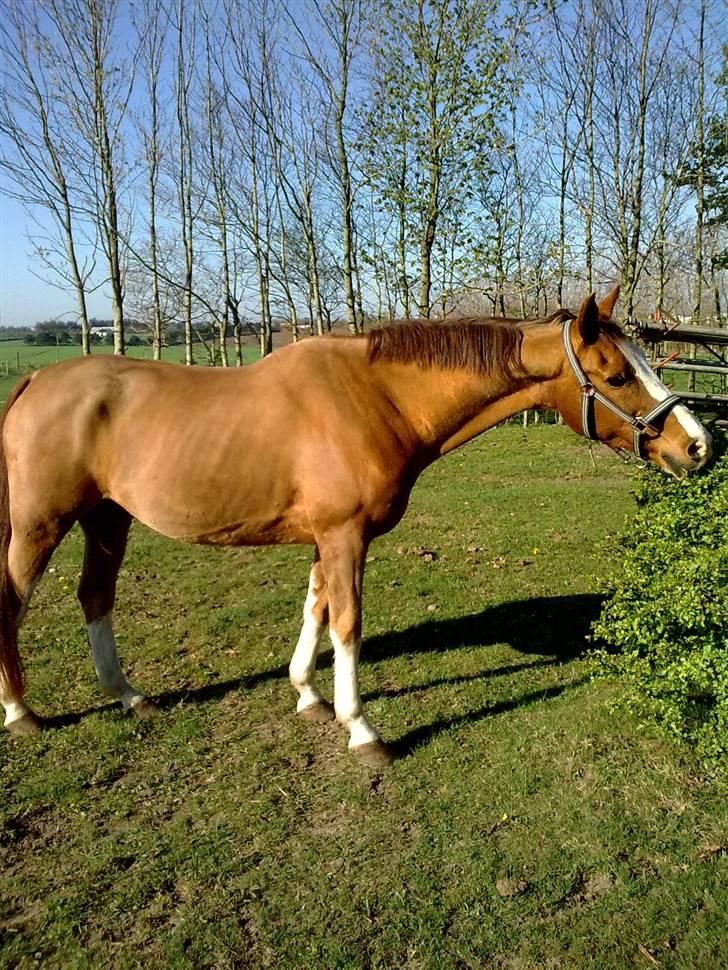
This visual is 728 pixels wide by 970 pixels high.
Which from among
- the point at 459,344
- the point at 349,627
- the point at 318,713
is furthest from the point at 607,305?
the point at 318,713

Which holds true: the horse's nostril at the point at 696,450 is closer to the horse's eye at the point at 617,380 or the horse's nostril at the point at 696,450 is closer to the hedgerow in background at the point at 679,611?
the hedgerow in background at the point at 679,611

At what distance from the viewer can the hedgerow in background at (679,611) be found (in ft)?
10.1

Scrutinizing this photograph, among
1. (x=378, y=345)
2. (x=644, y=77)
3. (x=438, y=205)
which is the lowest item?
(x=378, y=345)

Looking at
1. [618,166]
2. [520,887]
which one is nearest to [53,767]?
[520,887]

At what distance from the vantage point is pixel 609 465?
505 inches

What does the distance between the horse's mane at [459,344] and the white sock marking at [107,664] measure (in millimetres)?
2410

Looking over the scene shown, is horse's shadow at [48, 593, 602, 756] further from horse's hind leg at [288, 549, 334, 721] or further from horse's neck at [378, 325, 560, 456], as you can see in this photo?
horse's neck at [378, 325, 560, 456]

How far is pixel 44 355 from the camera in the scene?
4625 cm

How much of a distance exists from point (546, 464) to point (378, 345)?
391 inches

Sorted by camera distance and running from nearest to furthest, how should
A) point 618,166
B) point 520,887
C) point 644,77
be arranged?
1. point 520,887
2. point 644,77
3. point 618,166

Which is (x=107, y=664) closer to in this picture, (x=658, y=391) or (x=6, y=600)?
(x=6, y=600)

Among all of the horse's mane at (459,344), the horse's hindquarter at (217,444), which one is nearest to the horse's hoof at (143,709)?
the horse's hindquarter at (217,444)

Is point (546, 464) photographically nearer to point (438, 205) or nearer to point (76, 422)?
point (438, 205)

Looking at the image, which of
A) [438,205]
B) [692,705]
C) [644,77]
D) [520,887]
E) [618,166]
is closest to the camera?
[520,887]
